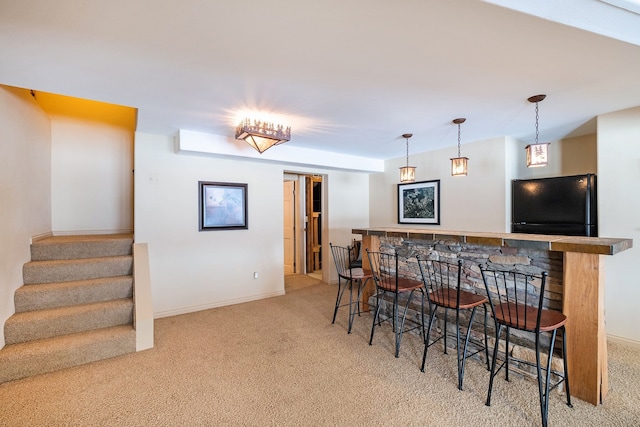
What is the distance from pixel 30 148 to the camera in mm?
A: 3180

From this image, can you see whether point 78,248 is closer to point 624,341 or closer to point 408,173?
point 408,173

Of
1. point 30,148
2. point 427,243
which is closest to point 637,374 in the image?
point 427,243

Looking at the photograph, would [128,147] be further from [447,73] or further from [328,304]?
[447,73]

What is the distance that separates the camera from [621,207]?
2.99 metres

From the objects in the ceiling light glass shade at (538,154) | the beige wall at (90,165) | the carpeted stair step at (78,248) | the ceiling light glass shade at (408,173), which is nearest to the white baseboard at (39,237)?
the carpeted stair step at (78,248)

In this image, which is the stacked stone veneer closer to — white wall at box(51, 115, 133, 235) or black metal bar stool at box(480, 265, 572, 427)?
black metal bar stool at box(480, 265, 572, 427)

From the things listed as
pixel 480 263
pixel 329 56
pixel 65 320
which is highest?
pixel 329 56

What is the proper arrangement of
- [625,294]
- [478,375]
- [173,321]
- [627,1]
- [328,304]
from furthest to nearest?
[328,304]
[173,321]
[625,294]
[478,375]
[627,1]

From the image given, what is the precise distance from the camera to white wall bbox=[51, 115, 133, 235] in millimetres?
3951

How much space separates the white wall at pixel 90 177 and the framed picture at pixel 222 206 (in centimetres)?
129

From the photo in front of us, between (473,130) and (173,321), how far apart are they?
4.53m

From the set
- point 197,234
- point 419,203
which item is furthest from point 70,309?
point 419,203

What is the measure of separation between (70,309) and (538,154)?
15.9 ft

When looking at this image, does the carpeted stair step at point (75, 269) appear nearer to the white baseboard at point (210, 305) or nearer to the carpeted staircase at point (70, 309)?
the carpeted staircase at point (70, 309)
